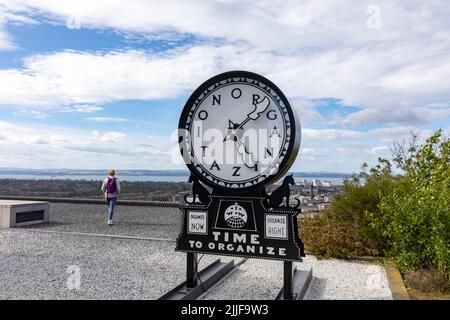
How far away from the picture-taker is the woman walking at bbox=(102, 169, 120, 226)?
39.5 ft

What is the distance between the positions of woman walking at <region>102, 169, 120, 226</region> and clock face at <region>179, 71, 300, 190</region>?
680 cm

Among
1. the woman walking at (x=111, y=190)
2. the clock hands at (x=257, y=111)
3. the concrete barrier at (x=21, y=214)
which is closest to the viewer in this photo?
the clock hands at (x=257, y=111)

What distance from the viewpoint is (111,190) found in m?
12.1

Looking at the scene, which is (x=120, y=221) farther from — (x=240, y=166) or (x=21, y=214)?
(x=240, y=166)

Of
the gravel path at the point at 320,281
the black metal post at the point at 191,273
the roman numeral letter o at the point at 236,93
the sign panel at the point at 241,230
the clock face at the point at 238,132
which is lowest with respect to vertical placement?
the gravel path at the point at 320,281

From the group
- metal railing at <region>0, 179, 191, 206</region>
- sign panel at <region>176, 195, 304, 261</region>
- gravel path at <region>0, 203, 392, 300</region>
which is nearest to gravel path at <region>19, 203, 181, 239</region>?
gravel path at <region>0, 203, 392, 300</region>

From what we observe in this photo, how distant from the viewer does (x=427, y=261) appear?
652cm

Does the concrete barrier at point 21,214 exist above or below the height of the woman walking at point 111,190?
below

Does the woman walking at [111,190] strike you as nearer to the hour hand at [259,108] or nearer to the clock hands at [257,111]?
the clock hands at [257,111]

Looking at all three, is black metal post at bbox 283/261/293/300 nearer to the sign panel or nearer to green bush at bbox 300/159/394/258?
the sign panel

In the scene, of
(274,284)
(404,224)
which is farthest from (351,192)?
(274,284)

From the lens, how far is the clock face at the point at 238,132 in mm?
5457

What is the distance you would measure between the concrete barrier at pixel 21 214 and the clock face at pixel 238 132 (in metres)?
8.05

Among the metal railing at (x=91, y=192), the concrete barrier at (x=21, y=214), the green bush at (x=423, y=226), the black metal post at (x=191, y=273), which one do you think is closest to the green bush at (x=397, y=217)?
the green bush at (x=423, y=226)
